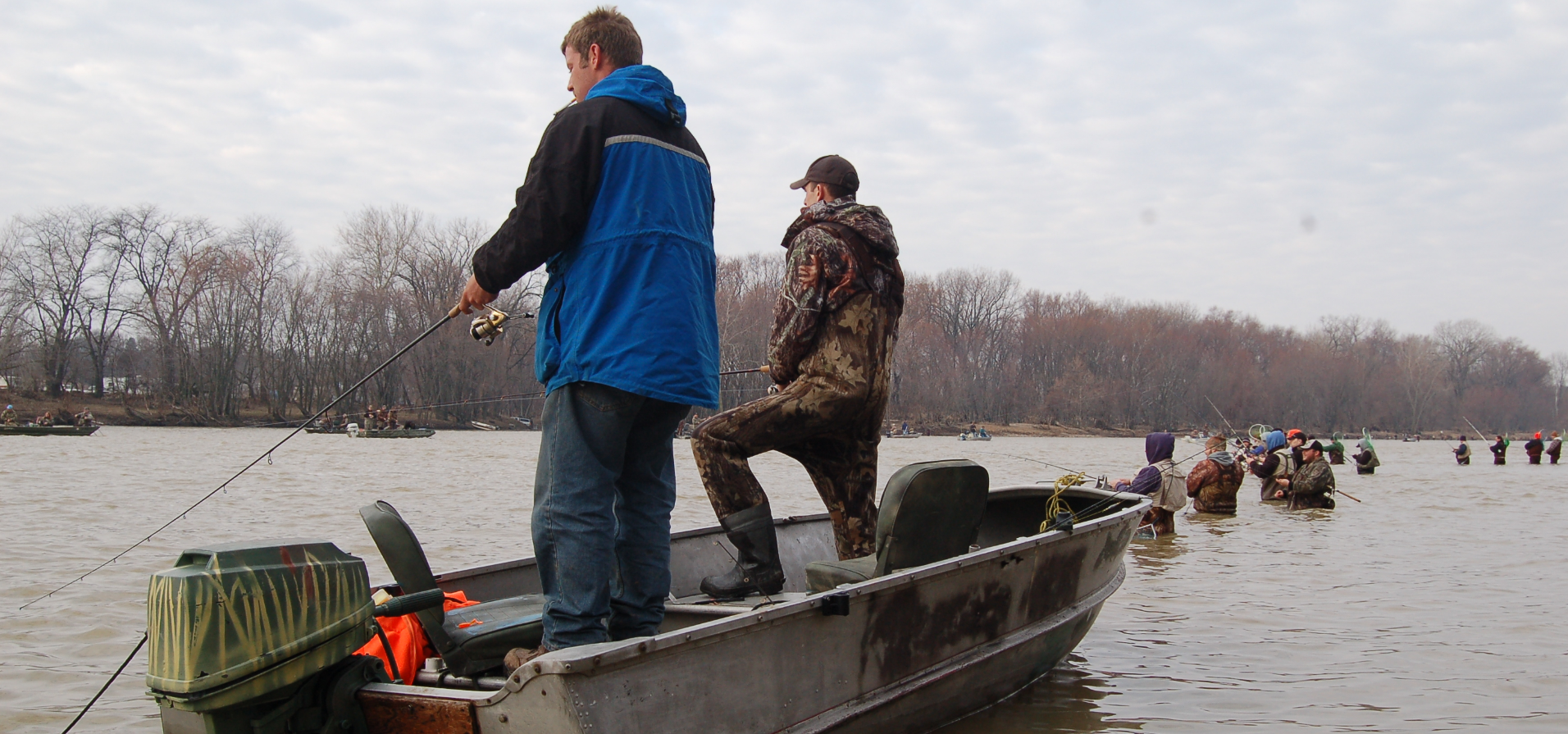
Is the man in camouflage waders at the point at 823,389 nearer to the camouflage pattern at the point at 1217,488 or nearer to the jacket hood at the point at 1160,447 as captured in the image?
the jacket hood at the point at 1160,447

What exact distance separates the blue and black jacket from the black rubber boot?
1493mm

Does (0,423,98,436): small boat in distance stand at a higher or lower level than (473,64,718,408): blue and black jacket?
lower

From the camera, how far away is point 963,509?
13.8ft

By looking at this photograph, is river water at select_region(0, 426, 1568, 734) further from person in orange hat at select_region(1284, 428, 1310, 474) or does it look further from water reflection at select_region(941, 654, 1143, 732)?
person in orange hat at select_region(1284, 428, 1310, 474)

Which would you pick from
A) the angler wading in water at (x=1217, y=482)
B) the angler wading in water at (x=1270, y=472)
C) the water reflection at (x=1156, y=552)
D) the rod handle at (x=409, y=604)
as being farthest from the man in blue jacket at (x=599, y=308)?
the angler wading in water at (x=1270, y=472)

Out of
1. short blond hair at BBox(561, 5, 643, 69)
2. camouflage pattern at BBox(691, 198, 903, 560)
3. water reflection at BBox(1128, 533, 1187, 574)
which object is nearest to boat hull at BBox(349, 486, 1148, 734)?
camouflage pattern at BBox(691, 198, 903, 560)

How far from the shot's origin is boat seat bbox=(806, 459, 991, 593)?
3.93m

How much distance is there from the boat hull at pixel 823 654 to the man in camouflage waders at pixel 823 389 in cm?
39

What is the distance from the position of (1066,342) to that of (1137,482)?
8503 centimetres

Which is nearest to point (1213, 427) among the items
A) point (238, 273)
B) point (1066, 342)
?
point (1066, 342)

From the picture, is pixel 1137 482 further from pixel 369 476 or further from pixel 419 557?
pixel 369 476

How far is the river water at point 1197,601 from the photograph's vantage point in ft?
15.7

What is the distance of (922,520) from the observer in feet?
13.1

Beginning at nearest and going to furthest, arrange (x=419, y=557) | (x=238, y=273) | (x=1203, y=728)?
(x=419, y=557) → (x=1203, y=728) → (x=238, y=273)
